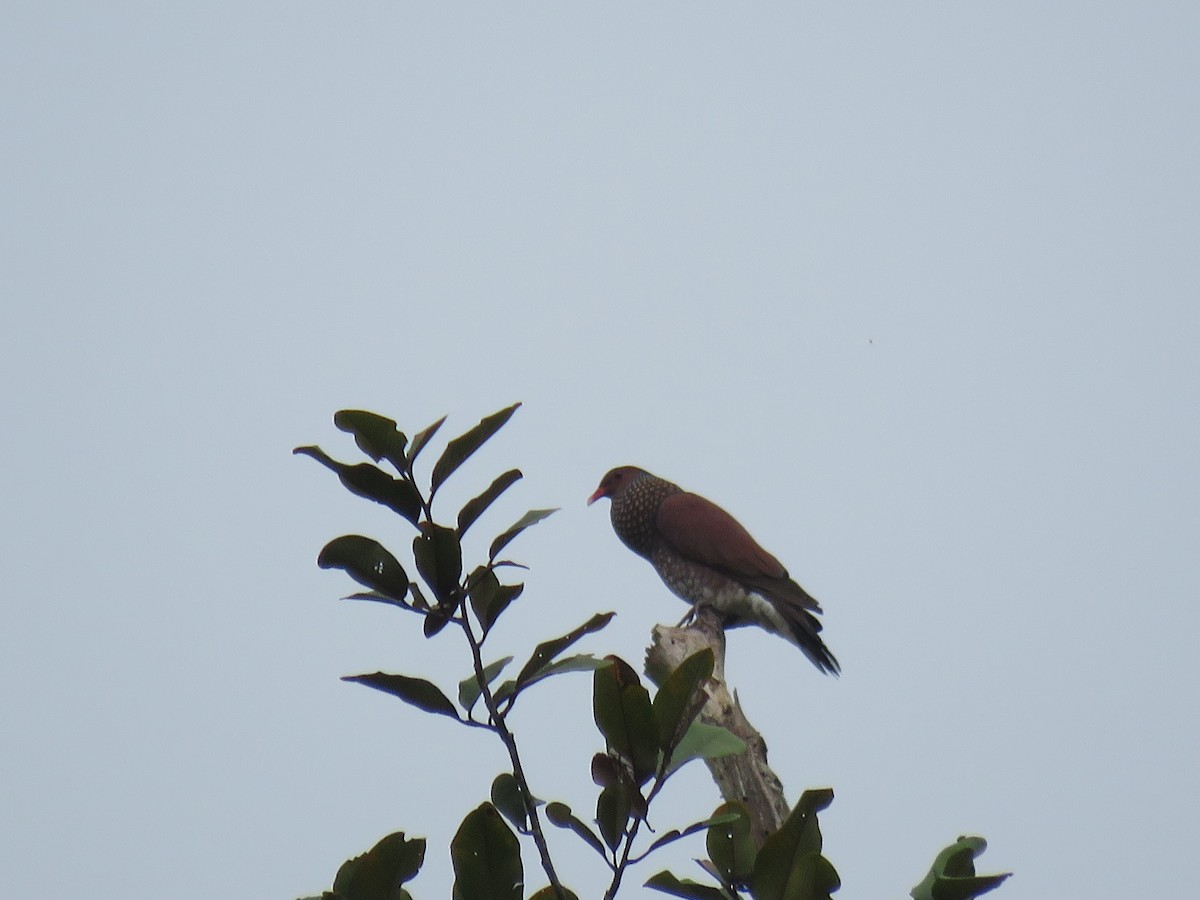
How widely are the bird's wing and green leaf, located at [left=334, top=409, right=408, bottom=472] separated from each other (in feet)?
12.8

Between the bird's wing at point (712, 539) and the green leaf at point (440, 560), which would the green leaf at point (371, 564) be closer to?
the green leaf at point (440, 560)

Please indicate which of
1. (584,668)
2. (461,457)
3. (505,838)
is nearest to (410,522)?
(461,457)

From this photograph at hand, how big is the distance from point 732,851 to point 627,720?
0.25 m

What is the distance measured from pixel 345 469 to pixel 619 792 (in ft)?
1.58

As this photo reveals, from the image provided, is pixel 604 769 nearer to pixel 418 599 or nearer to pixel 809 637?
pixel 418 599

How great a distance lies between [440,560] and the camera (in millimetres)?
1433

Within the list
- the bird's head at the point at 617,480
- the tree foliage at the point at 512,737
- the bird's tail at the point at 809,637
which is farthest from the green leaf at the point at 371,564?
the bird's head at the point at 617,480

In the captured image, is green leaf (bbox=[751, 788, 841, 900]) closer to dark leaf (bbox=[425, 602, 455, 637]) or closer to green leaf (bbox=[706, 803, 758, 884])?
green leaf (bbox=[706, 803, 758, 884])

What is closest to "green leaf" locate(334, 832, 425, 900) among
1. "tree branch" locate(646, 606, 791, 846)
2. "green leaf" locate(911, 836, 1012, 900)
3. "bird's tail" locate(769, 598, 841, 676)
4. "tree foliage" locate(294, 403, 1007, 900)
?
"tree foliage" locate(294, 403, 1007, 900)

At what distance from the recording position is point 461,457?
149 centimetres

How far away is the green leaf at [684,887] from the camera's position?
4.77 ft

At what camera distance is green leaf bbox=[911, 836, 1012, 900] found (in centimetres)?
139

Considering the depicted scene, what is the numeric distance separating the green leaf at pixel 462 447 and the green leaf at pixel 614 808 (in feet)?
1.32

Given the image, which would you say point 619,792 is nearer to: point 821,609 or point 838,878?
point 838,878
